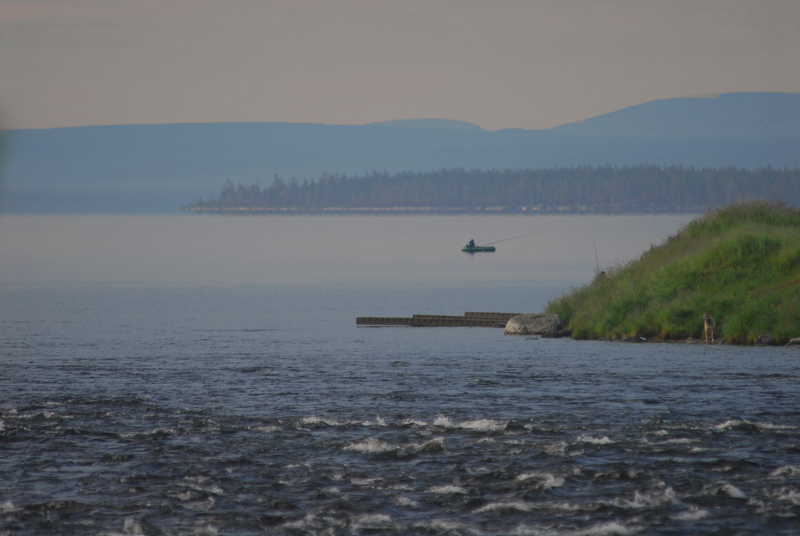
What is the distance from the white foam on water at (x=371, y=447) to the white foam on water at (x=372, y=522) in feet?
14.5

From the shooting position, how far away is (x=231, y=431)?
23.4m

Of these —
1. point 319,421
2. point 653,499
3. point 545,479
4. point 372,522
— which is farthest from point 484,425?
point 372,522

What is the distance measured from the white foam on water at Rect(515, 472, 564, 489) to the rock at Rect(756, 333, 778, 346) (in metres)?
21.9

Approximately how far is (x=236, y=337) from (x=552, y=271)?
67161 mm

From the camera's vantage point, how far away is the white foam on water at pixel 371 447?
2131cm

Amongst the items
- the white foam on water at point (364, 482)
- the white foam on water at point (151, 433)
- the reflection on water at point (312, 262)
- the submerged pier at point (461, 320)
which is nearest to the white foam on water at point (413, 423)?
the white foam on water at point (364, 482)

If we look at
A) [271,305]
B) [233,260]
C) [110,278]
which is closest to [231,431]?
[271,305]

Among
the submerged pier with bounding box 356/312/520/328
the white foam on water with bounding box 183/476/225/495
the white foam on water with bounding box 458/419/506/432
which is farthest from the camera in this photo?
the submerged pier with bounding box 356/312/520/328

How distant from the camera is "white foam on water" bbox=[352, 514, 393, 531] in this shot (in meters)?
→ 16.3

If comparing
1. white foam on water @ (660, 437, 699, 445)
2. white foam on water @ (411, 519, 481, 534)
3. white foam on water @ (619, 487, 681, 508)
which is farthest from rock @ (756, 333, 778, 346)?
white foam on water @ (411, 519, 481, 534)

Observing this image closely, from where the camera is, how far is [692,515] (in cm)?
1653

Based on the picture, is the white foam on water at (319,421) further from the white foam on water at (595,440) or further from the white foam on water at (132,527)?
the white foam on water at (132,527)

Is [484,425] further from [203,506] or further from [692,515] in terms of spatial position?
[203,506]

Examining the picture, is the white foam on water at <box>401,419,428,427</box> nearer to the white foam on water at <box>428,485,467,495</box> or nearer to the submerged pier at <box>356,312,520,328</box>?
the white foam on water at <box>428,485,467,495</box>
